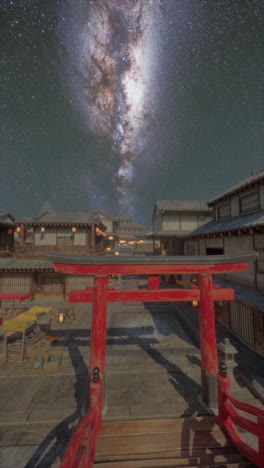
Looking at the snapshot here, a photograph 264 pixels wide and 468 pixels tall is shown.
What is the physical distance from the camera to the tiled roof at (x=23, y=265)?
16.8m

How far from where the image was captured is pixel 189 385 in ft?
22.7

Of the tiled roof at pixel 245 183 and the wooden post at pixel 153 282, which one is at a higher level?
the tiled roof at pixel 245 183

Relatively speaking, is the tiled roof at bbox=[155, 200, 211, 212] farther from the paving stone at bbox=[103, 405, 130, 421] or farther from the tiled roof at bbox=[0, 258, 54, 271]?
the paving stone at bbox=[103, 405, 130, 421]

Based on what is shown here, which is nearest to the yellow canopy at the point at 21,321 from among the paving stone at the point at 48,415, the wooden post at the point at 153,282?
the paving stone at the point at 48,415

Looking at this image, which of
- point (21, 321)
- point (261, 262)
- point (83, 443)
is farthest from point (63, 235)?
point (83, 443)

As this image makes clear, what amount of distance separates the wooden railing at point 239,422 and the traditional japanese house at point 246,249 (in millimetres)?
4089

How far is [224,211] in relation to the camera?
46.2 ft

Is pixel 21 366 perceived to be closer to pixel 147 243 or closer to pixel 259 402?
pixel 259 402

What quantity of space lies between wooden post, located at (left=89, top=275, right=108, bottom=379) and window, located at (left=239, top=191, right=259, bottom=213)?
10434 millimetres

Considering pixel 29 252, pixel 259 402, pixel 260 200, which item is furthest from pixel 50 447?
pixel 29 252

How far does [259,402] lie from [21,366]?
9.91 metres

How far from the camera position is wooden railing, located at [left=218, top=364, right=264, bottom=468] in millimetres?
3578

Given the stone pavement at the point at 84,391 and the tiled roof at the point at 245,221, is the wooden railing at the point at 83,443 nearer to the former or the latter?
the stone pavement at the point at 84,391

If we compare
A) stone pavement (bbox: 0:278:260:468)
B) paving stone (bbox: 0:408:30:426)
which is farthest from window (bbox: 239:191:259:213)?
paving stone (bbox: 0:408:30:426)
